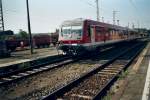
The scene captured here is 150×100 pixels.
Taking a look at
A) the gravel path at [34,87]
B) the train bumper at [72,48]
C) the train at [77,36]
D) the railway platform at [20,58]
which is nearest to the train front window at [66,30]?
the train at [77,36]

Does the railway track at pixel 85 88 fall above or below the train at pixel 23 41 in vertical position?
below

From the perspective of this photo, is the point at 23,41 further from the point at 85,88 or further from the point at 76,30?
the point at 85,88

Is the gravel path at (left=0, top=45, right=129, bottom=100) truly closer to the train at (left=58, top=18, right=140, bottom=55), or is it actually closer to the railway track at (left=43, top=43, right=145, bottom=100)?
the railway track at (left=43, top=43, right=145, bottom=100)

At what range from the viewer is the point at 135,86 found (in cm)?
877

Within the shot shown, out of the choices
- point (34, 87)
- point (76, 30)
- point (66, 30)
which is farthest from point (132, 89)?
point (66, 30)

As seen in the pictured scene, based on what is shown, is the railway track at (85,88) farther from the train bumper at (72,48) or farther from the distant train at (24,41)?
the distant train at (24,41)

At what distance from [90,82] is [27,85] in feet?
8.68

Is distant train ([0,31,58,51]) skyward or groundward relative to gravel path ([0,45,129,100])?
skyward

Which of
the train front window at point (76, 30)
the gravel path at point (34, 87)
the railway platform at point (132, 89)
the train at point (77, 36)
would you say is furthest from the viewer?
the train front window at point (76, 30)

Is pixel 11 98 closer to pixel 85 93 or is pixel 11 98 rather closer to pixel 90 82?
pixel 85 93

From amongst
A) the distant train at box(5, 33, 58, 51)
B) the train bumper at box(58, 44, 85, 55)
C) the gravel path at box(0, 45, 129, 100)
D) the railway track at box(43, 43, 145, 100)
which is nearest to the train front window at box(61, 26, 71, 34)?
the train bumper at box(58, 44, 85, 55)

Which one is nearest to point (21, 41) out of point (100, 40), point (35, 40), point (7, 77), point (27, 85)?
point (35, 40)

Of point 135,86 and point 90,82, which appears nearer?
point 135,86

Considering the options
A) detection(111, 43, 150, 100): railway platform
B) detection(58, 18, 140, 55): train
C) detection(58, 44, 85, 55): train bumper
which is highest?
detection(58, 18, 140, 55): train
